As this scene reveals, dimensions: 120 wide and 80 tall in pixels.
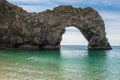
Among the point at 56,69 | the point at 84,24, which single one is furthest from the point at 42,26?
the point at 56,69

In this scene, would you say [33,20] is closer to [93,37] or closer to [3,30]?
[3,30]

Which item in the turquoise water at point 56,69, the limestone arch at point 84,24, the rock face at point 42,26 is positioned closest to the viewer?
the turquoise water at point 56,69

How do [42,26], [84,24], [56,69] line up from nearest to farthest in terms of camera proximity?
[56,69] → [42,26] → [84,24]

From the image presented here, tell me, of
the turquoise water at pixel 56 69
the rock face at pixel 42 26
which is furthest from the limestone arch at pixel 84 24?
the turquoise water at pixel 56 69

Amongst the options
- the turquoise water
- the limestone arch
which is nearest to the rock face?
the limestone arch

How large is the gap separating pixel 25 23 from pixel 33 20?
2.64 metres

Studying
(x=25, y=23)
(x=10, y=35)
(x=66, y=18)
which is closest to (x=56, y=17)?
(x=66, y=18)

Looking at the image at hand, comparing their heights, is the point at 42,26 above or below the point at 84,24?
below

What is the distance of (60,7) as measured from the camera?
9169cm

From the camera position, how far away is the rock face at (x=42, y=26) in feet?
270

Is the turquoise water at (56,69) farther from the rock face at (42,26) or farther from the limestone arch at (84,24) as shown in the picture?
the limestone arch at (84,24)

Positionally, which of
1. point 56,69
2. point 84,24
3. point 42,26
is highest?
point 84,24

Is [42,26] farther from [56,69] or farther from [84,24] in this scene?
[56,69]

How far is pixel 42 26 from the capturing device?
3339 inches
